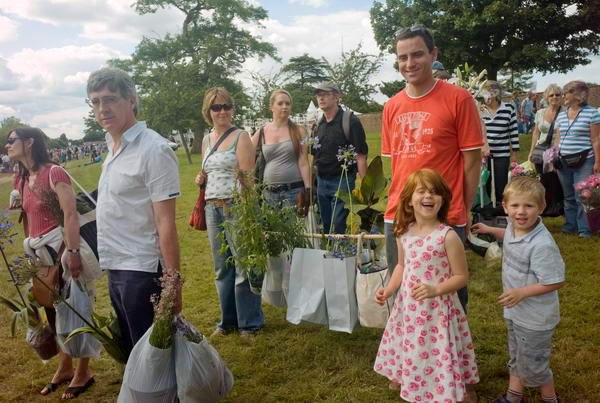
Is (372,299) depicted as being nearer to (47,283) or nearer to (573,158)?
(47,283)

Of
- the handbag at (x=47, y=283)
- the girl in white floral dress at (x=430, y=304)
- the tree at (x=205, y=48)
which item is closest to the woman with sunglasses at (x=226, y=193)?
the handbag at (x=47, y=283)

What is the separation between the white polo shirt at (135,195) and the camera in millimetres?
2248

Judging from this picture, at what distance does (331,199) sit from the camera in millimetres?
4863

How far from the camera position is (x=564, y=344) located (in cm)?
335

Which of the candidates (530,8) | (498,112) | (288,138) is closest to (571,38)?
(530,8)

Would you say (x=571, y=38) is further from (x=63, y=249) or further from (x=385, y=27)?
(x=63, y=249)

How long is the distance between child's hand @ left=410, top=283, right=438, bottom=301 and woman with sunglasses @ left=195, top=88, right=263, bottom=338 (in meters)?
1.62

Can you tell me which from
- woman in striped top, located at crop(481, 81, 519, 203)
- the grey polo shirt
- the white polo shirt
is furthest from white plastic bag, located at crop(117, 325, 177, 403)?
woman in striped top, located at crop(481, 81, 519, 203)

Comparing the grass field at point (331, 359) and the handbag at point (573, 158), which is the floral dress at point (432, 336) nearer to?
the grass field at point (331, 359)

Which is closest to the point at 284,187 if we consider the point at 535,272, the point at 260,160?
the point at 260,160

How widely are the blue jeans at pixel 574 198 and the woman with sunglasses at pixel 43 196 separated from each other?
5.57 meters

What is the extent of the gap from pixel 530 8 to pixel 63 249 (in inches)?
717

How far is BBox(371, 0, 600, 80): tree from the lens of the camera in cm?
1675

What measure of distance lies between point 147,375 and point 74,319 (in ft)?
3.38
